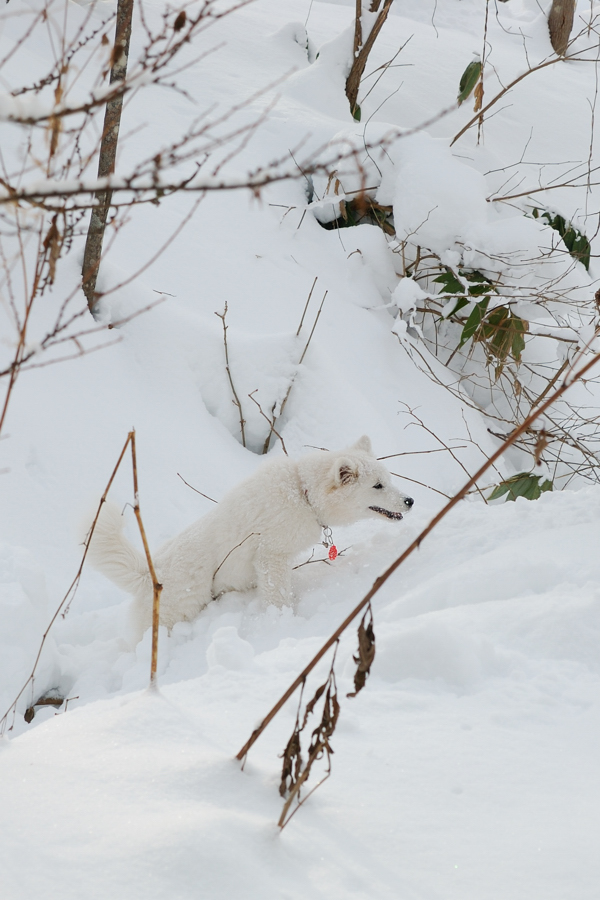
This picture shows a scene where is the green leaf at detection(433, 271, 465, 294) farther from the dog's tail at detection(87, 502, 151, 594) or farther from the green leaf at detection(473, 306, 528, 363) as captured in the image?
the dog's tail at detection(87, 502, 151, 594)

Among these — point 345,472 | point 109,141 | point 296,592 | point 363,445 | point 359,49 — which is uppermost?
point 359,49

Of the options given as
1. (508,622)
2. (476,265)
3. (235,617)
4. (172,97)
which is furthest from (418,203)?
(508,622)

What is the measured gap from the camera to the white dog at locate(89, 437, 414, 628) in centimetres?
391

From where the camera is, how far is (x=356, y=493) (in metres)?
4.13

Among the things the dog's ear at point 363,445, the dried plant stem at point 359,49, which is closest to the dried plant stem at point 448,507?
the dog's ear at point 363,445

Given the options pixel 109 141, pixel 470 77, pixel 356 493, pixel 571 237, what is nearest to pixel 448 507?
pixel 356 493

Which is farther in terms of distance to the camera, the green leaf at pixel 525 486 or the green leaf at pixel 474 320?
the green leaf at pixel 474 320

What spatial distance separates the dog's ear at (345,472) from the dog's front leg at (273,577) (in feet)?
1.74

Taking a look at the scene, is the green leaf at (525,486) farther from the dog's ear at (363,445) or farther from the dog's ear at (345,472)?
the dog's ear at (345,472)

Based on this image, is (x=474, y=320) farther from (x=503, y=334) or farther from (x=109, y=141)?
(x=109, y=141)

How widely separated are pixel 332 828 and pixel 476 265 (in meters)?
6.29

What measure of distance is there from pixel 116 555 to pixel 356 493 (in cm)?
137

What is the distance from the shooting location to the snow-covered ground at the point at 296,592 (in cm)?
136

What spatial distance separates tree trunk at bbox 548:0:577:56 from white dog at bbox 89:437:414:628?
11969 millimetres
